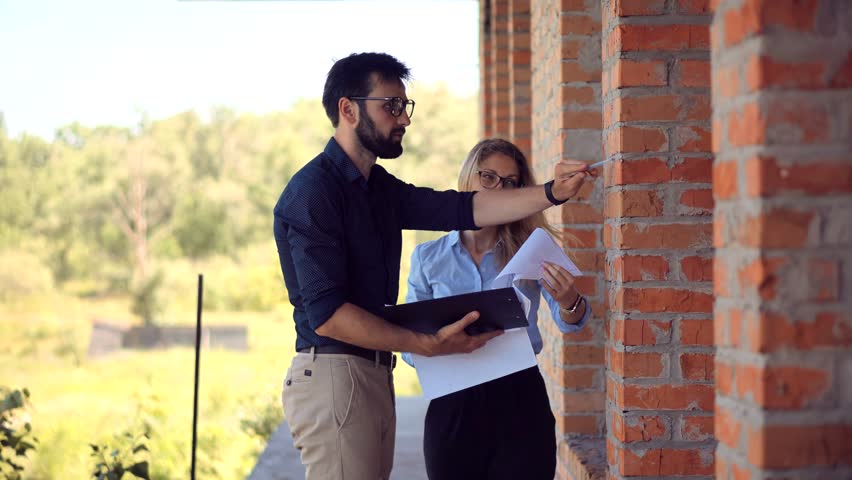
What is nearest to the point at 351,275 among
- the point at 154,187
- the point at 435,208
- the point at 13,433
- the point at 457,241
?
the point at 435,208

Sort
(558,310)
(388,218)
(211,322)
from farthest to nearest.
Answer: (211,322) → (558,310) → (388,218)

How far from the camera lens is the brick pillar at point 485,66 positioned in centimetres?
774

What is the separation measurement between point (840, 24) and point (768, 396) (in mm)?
617

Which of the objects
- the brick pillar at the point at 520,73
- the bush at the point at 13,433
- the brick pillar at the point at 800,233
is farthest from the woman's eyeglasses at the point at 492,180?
the bush at the point at 13,433

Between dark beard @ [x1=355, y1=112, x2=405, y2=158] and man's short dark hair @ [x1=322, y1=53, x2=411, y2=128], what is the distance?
8 centimetres

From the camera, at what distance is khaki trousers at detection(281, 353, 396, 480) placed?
2.69 meters

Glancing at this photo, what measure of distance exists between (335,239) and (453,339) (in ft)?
1.37

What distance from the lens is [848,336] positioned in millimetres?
1668

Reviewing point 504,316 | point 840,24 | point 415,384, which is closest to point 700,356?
point 504,316

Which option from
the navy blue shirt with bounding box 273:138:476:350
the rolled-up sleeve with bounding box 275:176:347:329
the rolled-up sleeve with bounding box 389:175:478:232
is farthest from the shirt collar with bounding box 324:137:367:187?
the rolled-up sleeve with bounding box 389:175:478:232

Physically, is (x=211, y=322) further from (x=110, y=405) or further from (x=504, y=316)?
(x=504, y=316)

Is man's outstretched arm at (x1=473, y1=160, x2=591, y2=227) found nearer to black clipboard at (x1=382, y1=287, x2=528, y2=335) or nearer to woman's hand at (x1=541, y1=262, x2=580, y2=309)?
woman's hand at (x1=541, y1=262, x2=580, y2=309)

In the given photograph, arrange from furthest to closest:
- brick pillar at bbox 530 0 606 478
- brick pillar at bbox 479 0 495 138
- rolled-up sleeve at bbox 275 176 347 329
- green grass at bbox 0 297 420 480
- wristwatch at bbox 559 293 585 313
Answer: green grass at bbox 0 297 420 480
brick pillar at bbox 479 0 495 138
brick pillar at bbox 530 0 606 478
wristwatch at bbox 559 293 585 313
rolled-up sleeve at bbox 275 176 347 329

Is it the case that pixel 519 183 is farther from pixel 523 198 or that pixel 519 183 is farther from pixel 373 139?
pixel 373 139
